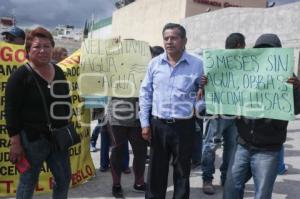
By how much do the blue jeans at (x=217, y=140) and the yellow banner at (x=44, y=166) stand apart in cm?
157

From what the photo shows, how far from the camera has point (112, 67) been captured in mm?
5223

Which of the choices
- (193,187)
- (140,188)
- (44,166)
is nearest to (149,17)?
(193,187)

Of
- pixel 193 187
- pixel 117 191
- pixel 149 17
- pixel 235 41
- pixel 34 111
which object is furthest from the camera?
pixel 149 17

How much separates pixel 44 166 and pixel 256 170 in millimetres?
2706

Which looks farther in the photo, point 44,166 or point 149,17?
point 149,17

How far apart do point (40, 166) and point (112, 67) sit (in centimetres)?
195

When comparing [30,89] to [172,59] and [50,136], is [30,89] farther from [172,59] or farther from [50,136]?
[172,59]

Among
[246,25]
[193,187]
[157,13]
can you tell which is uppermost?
[157,13]

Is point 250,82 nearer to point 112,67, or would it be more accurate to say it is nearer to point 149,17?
point 112,67

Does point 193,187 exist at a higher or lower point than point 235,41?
lower

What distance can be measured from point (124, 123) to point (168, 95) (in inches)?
47.1

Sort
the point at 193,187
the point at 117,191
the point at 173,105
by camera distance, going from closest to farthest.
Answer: the point at 173,105
the point at 117,191
the point at 193,187

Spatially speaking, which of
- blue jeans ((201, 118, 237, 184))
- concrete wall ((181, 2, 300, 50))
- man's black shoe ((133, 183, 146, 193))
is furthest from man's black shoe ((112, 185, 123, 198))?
concrete wall ((181, 2, 300, 50))

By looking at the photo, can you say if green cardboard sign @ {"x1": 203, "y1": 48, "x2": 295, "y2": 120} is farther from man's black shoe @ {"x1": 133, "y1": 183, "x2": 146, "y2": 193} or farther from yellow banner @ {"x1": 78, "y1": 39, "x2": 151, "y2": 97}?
man's black shoe @ {"x1": 133, "y1": 183, "x2": 146, "y2": 193}
